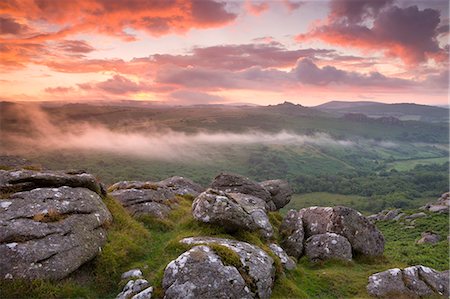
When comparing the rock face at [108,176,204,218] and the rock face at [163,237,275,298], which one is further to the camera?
the rock face at [108,176,204,218]

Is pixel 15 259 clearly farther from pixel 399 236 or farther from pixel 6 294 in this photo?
pixel 399 236

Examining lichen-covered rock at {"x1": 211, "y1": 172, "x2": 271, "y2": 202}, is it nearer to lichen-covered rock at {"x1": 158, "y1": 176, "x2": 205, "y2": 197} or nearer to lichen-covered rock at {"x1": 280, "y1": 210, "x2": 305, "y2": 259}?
lichen-covered rock at {"x1": 158, "y1": 176, "x2": 205, "y2": 197}

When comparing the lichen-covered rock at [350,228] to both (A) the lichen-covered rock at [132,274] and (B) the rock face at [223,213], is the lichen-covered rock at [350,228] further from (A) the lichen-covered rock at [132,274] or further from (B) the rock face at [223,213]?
(A) the lichen-covered rock at [132,274]

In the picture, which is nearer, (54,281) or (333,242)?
(54,281)

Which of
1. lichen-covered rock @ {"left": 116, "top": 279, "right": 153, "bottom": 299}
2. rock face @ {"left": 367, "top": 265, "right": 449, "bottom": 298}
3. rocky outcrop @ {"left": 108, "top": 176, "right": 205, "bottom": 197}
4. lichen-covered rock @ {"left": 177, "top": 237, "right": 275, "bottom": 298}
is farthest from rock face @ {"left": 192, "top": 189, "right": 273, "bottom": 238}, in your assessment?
rock face @ {"left": 367, "top": 265, "right": 449, "bottom": 298}

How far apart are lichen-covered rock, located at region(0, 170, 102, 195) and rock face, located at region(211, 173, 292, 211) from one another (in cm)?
1735

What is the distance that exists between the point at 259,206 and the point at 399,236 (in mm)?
43253

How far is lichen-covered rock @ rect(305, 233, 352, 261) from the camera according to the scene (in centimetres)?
2519

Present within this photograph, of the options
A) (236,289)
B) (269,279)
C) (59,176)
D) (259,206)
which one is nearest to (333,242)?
(259,206)

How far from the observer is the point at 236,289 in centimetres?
1641

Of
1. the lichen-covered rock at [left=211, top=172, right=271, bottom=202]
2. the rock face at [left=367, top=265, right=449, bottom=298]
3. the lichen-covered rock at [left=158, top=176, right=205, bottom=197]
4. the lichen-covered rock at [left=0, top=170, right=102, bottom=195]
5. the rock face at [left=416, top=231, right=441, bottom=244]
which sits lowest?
the rock face at [left=416, top=231, right=441, bottom=244]

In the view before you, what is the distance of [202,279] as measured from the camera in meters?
16.2

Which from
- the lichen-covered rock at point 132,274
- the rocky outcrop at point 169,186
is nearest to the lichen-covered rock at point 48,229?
the lichen-covered rock at point 132,274

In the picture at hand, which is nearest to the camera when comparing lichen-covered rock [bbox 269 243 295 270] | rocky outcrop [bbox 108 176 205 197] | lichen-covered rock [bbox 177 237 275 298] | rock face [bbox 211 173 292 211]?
lichen-covered rock [bbox 177 237 275 298]
